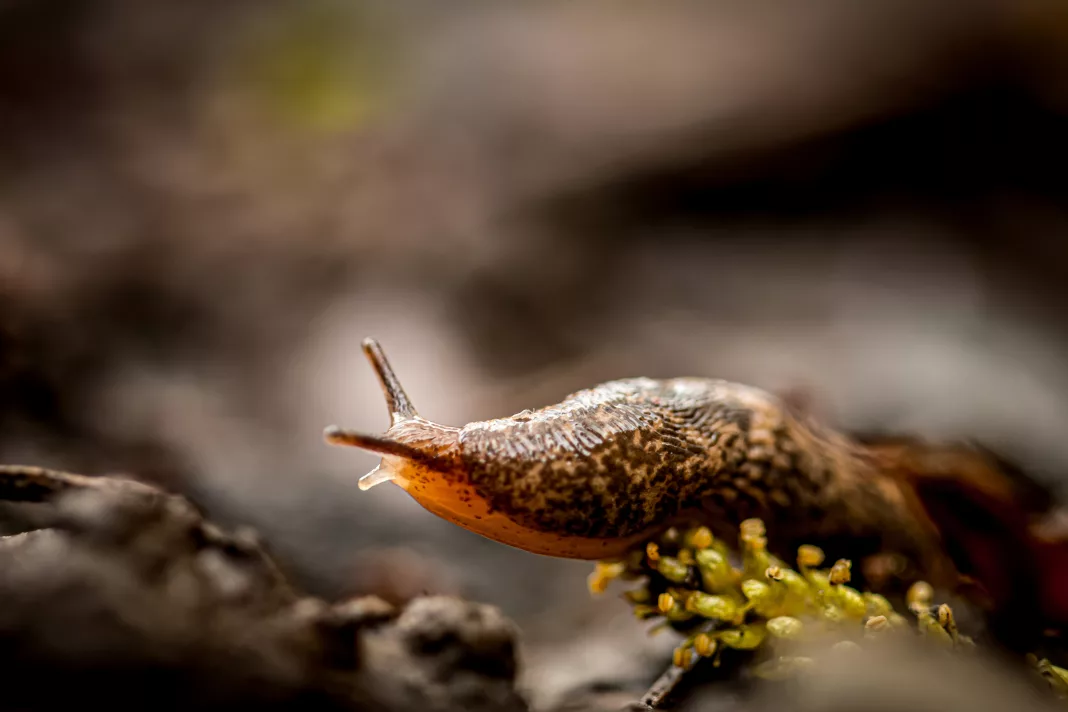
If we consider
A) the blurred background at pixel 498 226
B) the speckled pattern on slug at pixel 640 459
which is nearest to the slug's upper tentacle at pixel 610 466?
the speckled pattern on slug at pixel 640 459

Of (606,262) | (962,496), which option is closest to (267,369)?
(606,262)

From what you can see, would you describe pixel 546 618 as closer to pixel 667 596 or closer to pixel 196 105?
pixel 667 596

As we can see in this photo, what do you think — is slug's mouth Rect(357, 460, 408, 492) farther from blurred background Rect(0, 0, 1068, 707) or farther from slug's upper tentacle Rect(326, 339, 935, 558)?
blurred background Rect(0, 0, 1068, 707)

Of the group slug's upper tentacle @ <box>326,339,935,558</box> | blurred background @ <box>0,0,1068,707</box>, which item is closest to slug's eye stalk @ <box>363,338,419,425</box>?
slug's upper tentacle @ <box>326,339,935,558</box>

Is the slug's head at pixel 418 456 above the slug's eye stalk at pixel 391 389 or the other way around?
the other way around

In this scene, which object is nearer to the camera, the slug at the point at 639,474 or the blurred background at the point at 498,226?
the slug at the point at 639,474

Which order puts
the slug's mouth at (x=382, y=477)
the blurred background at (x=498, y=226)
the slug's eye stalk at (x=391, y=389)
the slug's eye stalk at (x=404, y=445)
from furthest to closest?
1. the blurred background at (x=498, y=226)
2. the slug's eye stalk at (x=391, y=389)
3. the slug's mouth at (x=382, y=477)
4. the slug's eye stalk at (x=404, y=445)

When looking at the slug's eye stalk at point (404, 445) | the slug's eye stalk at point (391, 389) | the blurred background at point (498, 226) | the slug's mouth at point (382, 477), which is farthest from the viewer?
the blurred background at point (498, 226)

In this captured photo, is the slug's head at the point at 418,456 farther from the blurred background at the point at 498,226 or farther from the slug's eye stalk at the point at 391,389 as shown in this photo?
the blurred background at the point at 498,226
